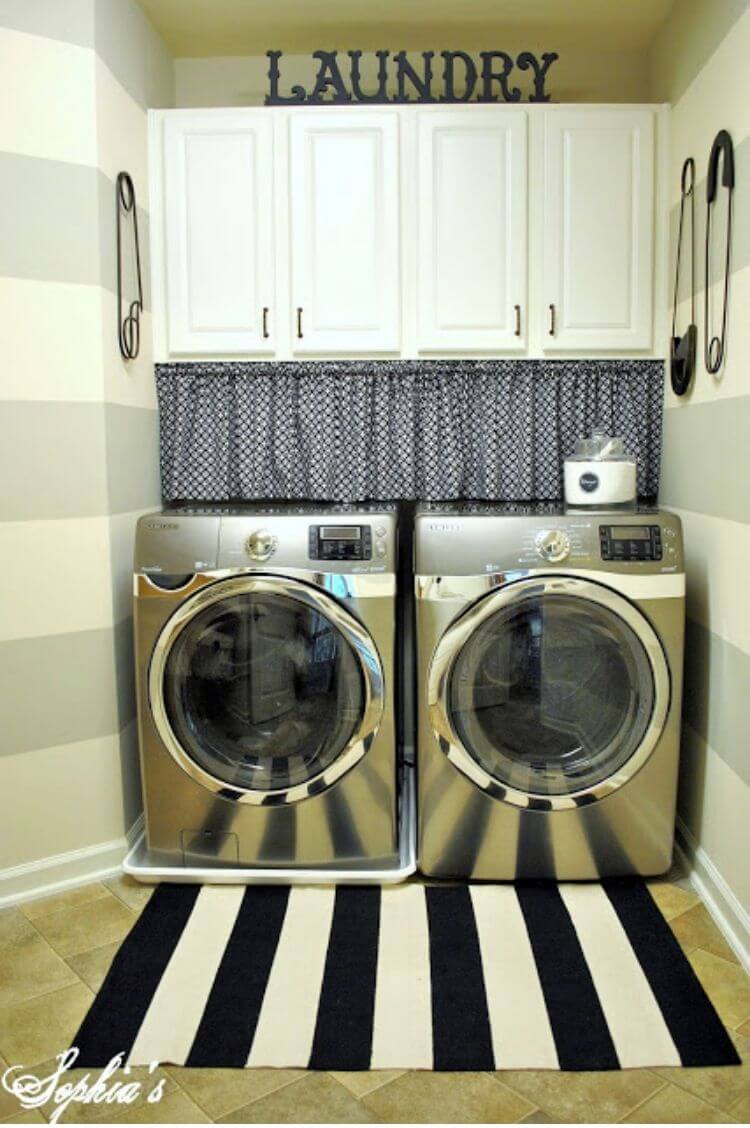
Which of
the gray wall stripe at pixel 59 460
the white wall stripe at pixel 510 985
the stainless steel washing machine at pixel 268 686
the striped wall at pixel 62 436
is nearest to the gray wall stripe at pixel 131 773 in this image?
the striped wall at pixel 62 436

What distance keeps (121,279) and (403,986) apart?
76.5 inches

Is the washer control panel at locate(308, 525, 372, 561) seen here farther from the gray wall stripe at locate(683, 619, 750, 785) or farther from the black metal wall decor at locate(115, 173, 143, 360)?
the gray wall stripe at locate(683, 619, 750, 785)

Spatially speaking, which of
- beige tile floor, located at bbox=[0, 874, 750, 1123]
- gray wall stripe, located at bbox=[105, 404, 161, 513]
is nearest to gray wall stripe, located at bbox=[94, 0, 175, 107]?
gray wall stripe, located at bbox=[105, 404, 161, 513]

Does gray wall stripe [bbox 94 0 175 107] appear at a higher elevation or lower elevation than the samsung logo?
higher

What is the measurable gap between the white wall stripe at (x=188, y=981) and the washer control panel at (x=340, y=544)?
→ 0.93 metres

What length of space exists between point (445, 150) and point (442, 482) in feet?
3.25

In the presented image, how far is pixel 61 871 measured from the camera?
2.43 m


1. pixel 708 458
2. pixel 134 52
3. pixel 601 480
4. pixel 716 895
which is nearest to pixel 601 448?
pixel 601 480

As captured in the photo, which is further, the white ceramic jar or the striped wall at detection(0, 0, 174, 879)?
the white ceramic jar

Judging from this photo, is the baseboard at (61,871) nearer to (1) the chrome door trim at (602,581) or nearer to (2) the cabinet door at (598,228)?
(1) the chrome door trim at (602,581)

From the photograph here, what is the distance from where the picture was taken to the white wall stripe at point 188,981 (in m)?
1.80

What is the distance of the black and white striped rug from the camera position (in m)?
1.79

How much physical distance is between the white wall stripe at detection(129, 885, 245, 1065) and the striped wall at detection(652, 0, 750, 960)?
48.4 inches

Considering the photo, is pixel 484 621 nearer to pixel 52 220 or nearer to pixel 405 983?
pixel 405 983
